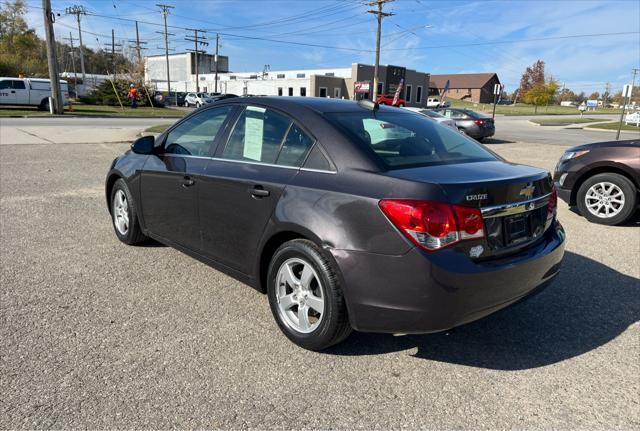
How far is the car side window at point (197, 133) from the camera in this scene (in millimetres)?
3945

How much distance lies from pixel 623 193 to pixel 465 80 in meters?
129

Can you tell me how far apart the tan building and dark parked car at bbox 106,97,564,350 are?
121 meters

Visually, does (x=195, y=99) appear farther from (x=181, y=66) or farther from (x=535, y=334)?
(x=535, y=334)

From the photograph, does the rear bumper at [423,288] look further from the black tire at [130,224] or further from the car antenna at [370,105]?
the black tire at [130,224]

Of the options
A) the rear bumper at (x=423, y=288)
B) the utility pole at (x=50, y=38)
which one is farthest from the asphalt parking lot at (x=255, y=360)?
the utility pole at (x=50, y=38)

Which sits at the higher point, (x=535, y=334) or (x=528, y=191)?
(x=528, y=191)

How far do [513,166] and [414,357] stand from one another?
1.48 m

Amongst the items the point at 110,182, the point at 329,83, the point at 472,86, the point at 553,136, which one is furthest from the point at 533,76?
the point at 110,182

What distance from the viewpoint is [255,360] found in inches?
117

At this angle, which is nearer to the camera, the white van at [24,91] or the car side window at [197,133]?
the car side window at [197,133]

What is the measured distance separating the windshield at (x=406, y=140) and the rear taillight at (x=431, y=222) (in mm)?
418

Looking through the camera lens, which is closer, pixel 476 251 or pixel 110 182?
pixel 476 251

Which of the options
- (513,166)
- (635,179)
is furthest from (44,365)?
(635,179)

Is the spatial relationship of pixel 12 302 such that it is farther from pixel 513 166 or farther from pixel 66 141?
pixel 66 141
